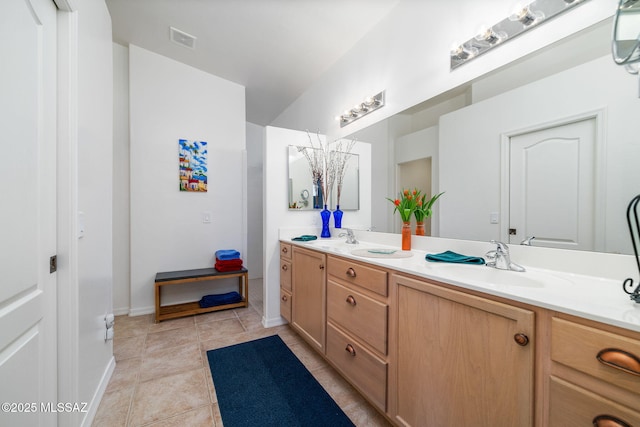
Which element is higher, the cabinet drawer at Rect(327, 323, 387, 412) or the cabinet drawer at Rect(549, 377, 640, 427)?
the cabinet drawer at Rect(549, 377, 640, 427)

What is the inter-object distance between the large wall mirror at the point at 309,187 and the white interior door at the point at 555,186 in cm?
130

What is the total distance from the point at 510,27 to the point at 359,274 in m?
1.52

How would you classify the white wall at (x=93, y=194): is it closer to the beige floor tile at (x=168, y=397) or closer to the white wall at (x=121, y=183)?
the beige floor tile at (x=168, y=397)

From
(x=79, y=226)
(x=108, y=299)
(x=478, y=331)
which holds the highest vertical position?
→ (x=79, y=226)

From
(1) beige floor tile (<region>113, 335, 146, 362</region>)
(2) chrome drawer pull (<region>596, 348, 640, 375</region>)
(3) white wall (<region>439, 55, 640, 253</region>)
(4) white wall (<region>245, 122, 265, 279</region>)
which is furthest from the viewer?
(4) white wall (<region>245, 122, 265, 279</region>)

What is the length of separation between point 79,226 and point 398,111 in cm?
214

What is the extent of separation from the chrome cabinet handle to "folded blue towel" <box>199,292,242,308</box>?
2.75m

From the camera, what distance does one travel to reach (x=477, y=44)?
4.47 feet

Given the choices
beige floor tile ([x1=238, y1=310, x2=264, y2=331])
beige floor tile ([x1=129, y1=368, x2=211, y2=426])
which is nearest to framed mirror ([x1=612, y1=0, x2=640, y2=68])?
beige floor tile ([x1=129, y1=368, x2=211, y2=426])

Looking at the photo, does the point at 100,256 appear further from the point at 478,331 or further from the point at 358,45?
the point at 358,45

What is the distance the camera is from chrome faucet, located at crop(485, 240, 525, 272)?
1076 mm

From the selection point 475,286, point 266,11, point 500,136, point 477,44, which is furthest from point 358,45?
point 475,286

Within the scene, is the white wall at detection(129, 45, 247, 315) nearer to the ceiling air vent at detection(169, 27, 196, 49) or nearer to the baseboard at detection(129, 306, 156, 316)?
the baseboard at detection(129, 306, 156, 316)

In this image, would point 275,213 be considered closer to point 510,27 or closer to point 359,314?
point 359,314
